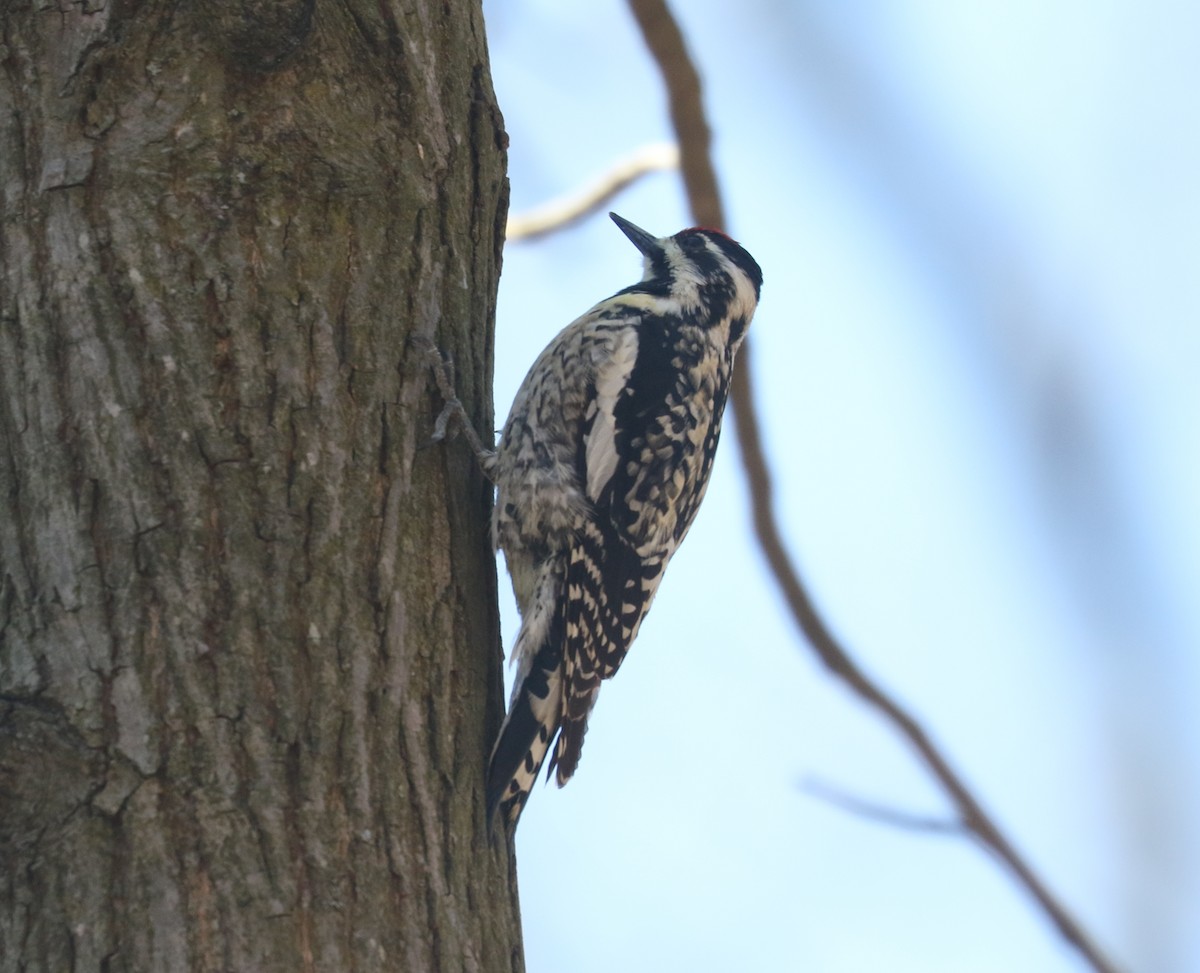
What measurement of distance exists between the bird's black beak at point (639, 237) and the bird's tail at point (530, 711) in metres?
1.51

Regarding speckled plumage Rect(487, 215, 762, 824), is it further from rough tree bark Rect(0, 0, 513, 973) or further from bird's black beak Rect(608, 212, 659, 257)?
rough tree bark Rect(0, 0, 513, 973)

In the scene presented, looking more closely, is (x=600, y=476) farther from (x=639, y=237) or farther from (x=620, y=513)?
(x=639, y=237)

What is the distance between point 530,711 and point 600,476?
88 cm

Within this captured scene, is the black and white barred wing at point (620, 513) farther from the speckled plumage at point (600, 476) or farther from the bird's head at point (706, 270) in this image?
the bird's head at point (706, 270)

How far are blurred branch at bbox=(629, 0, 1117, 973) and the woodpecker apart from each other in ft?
0.65

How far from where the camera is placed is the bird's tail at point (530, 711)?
101 inches

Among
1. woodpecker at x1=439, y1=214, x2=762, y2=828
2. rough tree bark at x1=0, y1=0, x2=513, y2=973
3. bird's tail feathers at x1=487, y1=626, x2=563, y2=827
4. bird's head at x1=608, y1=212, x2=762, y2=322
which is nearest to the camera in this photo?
rough tree bark at x1=0, y1=0, x2=513, y2=973

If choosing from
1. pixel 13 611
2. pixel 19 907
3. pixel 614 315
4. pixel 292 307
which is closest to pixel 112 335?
pixel 292 307

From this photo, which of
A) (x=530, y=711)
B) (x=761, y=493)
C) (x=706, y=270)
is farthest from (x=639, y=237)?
(x=530, y=711)

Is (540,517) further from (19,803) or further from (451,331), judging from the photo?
(19,803)

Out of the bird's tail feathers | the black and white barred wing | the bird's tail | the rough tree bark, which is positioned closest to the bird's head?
the black and white barred wing

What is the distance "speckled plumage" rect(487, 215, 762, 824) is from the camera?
3.32 metres

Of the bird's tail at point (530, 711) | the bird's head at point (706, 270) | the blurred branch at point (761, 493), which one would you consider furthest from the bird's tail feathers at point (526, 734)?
the bird's head at point (706, 270)

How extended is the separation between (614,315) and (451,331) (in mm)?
1218
